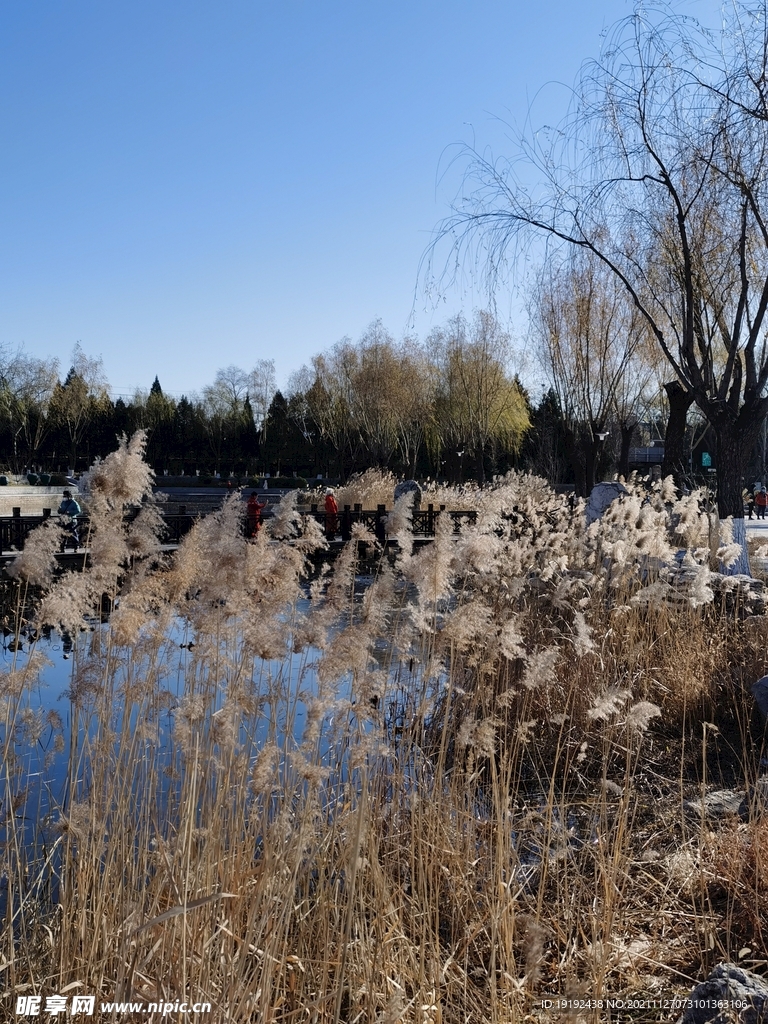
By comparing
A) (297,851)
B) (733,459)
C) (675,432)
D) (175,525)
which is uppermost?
(675,432)

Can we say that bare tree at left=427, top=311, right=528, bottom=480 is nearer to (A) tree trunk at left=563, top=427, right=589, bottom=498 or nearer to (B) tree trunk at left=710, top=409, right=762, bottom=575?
(A) tree trunk at left=563, top=427, right=589, bottom=498

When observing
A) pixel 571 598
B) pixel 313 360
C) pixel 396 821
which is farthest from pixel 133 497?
pixel 313 360

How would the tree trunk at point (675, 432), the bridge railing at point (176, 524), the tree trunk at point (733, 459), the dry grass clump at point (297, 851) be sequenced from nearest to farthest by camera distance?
the dry grass clump at point (297, 851) < the tree trunk at point (733, 459) < the bridge railing at point (176, 524) < the tree trunk at point (675, 432)

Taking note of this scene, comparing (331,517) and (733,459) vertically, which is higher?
(733,459)

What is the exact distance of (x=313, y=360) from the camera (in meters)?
39.3

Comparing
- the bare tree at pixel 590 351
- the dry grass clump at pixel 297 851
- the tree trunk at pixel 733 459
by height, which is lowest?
the dry grass clump at pixel 297 851

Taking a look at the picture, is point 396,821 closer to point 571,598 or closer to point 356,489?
point 571,598

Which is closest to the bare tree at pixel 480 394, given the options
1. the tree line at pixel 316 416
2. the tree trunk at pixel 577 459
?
the tree line at pixel 316 416

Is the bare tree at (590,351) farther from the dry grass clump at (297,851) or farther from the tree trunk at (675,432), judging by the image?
the dry grass clump at (297,851)

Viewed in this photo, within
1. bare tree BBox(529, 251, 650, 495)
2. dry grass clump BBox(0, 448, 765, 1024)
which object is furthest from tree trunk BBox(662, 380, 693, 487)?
dry grass clump BBox(0, 448, 765, 1024)

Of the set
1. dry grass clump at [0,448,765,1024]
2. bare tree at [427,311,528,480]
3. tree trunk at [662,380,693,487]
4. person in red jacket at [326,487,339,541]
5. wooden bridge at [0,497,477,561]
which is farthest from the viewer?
bare tree at [427,311,528,480]

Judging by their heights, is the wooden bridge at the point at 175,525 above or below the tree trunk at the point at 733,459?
below

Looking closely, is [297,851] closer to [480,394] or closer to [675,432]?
[675,432]

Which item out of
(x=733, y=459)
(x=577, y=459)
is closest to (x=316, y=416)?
(x=577, y=459)
